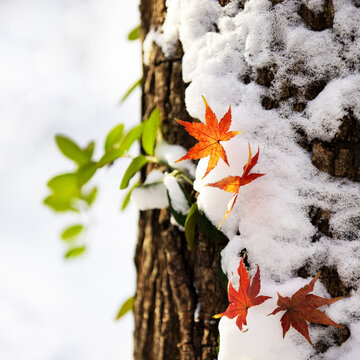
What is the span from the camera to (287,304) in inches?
24.5

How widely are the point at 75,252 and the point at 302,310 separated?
1.03 metres

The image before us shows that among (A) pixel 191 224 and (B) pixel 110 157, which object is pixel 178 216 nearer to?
(A) pixel 191 224

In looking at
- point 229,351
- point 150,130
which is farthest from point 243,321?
point 150,130

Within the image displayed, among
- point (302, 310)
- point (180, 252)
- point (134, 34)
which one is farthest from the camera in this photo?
point (134, 34)

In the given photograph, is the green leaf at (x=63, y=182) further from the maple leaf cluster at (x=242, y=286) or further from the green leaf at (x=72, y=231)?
the maple leaf cluster at (x=242, y=286)

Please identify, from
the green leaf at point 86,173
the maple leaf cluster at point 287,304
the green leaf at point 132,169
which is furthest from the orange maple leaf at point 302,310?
the green leaf at point 86,173

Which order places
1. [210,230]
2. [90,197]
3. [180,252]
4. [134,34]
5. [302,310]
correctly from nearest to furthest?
[302,310] → [210,230] → [180,252] → [134,34] → [90,197]

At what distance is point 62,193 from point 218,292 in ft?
2.14

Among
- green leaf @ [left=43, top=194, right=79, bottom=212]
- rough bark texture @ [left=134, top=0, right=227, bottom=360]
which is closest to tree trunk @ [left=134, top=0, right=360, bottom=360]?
rough bark texture @ [left=134, top=0, right=227, bottom=360]

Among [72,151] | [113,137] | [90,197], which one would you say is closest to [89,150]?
[72,151]

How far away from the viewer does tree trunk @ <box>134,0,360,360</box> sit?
2.16 feet

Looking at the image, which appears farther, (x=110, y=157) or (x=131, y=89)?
(x=131, y=89)

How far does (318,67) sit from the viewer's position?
0.67 meters

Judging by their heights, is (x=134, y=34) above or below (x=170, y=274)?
above
